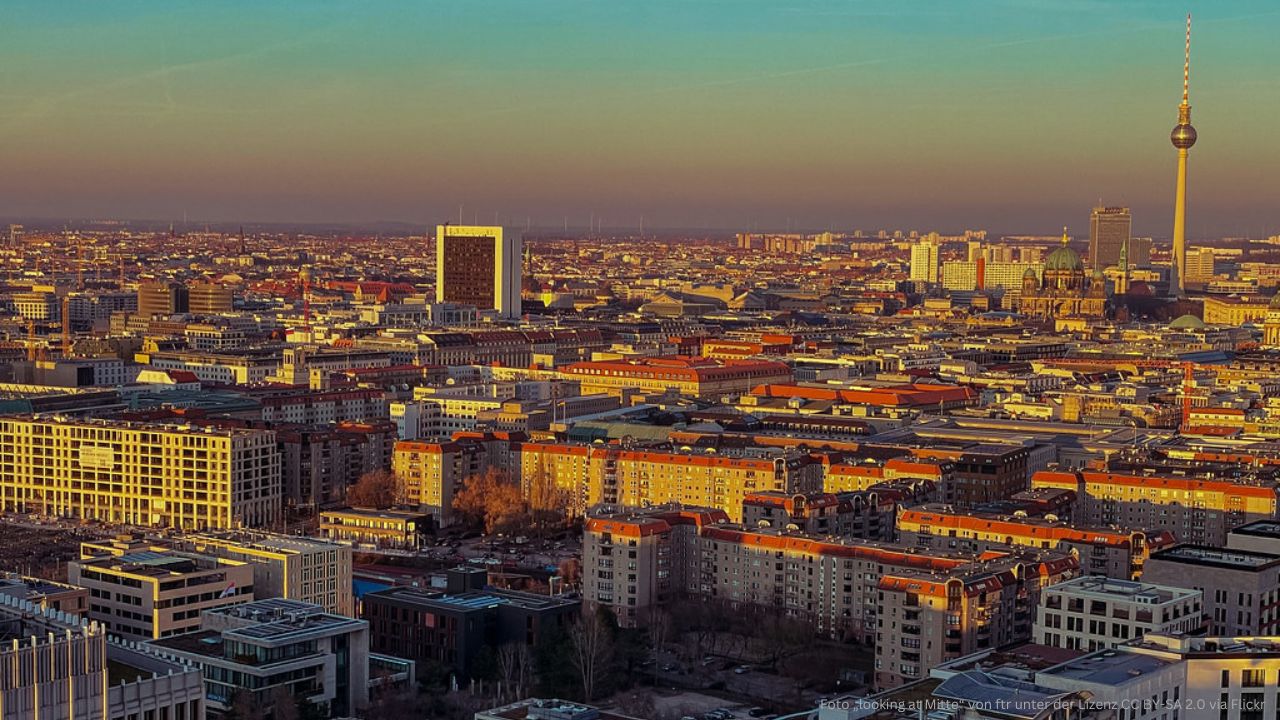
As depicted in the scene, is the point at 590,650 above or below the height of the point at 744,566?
below

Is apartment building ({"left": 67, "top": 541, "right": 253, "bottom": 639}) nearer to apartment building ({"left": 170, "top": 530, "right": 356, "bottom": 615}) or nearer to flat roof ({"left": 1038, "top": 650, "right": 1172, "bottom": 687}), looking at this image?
apartment building ({"left": 170, "top": 530, "right": 356, "bottom": 615})

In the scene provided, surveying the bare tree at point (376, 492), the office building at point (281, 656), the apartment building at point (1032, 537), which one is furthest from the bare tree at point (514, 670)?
the bare tree at point (376, 492)

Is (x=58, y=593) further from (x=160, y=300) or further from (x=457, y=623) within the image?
(x=160, y=300)

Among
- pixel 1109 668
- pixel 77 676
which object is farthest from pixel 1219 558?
pixel 77 676

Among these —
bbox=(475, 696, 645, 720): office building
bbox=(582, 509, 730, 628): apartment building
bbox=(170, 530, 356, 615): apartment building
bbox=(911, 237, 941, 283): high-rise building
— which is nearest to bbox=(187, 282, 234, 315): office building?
bbox=(582, 509, 730, 628): apartment building

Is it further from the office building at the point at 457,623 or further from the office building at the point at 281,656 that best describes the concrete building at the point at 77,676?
the office building at the point at 457,623

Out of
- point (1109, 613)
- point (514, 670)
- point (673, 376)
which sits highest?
point (673, 376)

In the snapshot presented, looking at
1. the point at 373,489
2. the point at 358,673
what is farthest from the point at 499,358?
the point at 358,673
